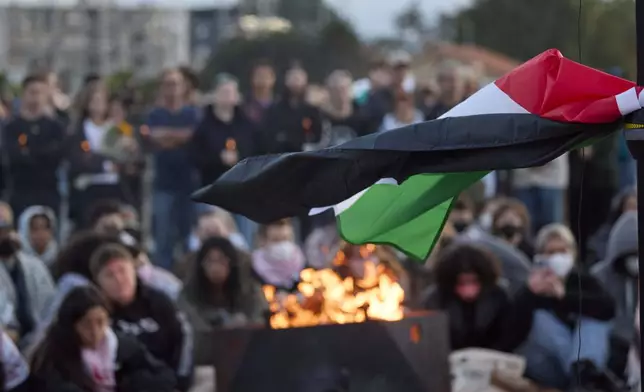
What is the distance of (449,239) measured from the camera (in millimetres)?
10695

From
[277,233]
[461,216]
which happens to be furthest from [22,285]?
[461,216]

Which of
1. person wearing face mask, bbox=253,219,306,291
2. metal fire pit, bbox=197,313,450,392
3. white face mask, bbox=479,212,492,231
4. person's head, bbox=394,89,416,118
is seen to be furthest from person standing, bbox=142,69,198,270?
metal fire pit, bbox=197,313,450,392

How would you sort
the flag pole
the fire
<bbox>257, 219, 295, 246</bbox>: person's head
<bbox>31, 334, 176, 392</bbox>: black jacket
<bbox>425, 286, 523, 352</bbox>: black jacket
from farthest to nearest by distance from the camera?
<bbox>257, 219, 295, 246</bbox>: person's head < <bbox>425, 286, 523, 352</bbox>: black jacket < <bbox>31, 334, 176, 392</bbox>: black jacket < the fire < the flag pole

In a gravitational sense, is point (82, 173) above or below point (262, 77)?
below

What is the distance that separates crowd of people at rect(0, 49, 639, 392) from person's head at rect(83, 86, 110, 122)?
0.01 m

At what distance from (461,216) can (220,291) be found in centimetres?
290

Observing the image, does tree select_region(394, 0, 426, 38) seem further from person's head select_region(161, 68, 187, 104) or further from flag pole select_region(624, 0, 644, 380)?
flag pole select_region(624, 0, 644, 380)

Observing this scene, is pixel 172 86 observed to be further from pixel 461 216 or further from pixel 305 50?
pixel 305 50

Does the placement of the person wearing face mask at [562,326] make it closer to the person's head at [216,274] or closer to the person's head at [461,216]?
the person's head at [216,274]

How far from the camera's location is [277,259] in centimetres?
992

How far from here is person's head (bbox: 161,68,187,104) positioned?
12.4 metres

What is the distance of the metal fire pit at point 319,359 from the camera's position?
691 cm

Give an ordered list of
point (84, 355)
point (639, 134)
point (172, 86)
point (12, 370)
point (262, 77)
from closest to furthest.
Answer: point (639, 134) < point (84, 355) < point (12, 370) < point (262, 77) < point (172, 86)

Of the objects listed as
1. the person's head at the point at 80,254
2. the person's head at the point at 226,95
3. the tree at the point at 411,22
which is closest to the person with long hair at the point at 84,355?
the person's head at the point at 80,254
